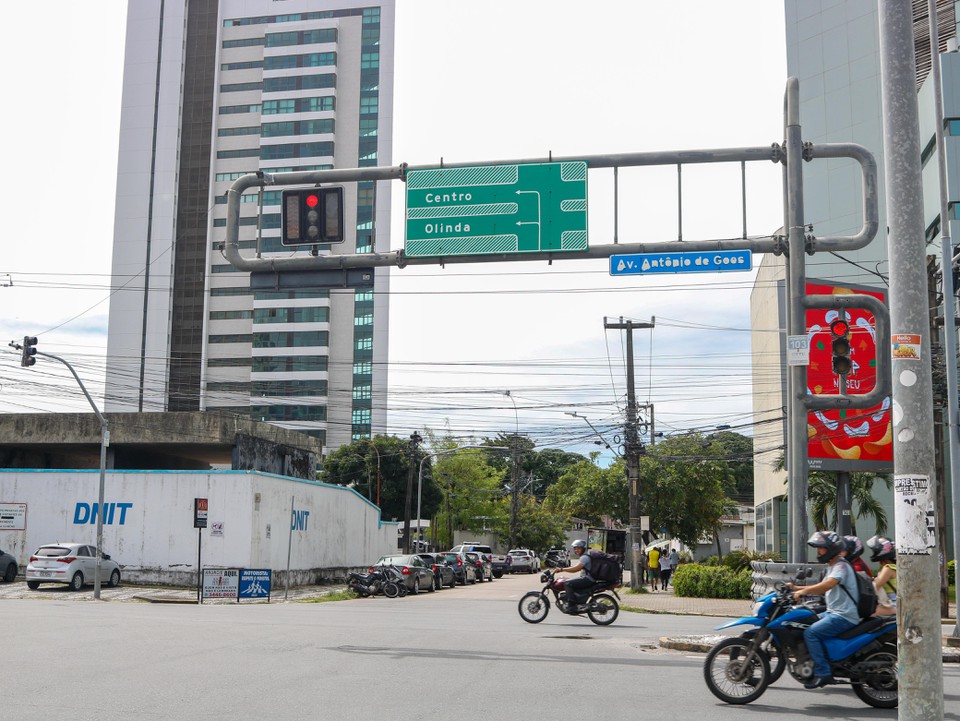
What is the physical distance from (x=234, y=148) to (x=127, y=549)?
7353 cm

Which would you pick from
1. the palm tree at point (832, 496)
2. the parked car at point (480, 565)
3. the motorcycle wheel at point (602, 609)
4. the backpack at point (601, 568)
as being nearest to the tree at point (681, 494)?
the parked car at point (480, 565)

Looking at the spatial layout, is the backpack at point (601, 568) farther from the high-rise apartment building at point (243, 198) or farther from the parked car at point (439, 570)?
the high-rise apartment building at point (243, 198)

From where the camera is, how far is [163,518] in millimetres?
35688

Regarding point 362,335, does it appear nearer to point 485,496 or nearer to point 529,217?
point 485,496

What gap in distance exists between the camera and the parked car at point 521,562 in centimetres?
6781

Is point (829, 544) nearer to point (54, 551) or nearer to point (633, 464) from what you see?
point (54, 551)

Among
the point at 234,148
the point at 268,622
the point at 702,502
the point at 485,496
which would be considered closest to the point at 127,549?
the point at 268,622

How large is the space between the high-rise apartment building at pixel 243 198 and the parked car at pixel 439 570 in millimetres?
54785

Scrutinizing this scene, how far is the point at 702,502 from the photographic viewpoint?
2163 inches

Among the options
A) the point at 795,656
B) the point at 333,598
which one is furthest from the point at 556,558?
the point at 795,656

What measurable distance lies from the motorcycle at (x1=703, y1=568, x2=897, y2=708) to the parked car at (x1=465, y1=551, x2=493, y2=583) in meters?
39.7

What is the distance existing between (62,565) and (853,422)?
25.5 meters

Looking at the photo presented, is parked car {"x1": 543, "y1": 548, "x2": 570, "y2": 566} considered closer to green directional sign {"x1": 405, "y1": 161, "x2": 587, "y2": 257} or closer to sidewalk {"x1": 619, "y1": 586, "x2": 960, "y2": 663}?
sidewalk {"x1": 619, "y1": 586, "x2": 960, "y2": 663}

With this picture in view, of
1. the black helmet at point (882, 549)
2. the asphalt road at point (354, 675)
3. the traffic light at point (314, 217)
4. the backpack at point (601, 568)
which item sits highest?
the traffic light at point (314, 217)
